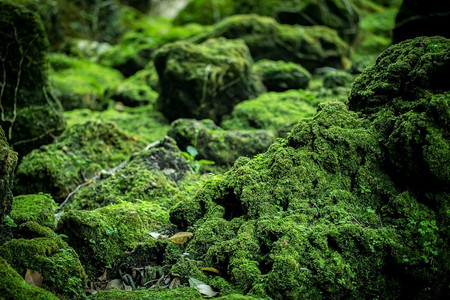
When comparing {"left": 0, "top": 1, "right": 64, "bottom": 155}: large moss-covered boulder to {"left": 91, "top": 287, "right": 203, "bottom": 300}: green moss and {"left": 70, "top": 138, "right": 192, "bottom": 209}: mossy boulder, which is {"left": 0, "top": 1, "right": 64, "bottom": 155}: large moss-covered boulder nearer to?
{"left": 70, "top": 138, "right": 192, "bottom": 209}: mossy boulder

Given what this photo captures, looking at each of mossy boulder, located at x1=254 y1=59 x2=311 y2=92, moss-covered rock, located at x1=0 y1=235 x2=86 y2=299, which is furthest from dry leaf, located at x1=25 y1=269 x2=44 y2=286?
mossy boulder, located at x1=254 y1=59 x2=311 y2=92

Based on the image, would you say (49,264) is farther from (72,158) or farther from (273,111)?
(273,111)

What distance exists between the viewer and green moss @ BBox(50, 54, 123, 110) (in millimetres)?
9492

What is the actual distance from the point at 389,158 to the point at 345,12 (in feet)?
32.6

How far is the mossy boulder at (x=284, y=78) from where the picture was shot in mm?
8773

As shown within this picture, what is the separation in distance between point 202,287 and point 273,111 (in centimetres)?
511

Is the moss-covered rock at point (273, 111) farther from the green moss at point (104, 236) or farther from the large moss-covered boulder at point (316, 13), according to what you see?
the large moss-covered boulder at point (316, 13)

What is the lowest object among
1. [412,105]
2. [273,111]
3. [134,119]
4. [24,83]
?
[134,119]

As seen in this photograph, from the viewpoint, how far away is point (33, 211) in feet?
12.4

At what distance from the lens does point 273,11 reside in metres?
12.0

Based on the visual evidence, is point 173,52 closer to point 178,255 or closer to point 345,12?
point 178,255

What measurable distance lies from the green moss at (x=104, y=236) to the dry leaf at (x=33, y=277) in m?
0.58

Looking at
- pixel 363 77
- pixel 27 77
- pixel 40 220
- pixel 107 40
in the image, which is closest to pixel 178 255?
pixel 40 220

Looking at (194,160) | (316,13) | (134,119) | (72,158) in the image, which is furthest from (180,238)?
(316,13)
